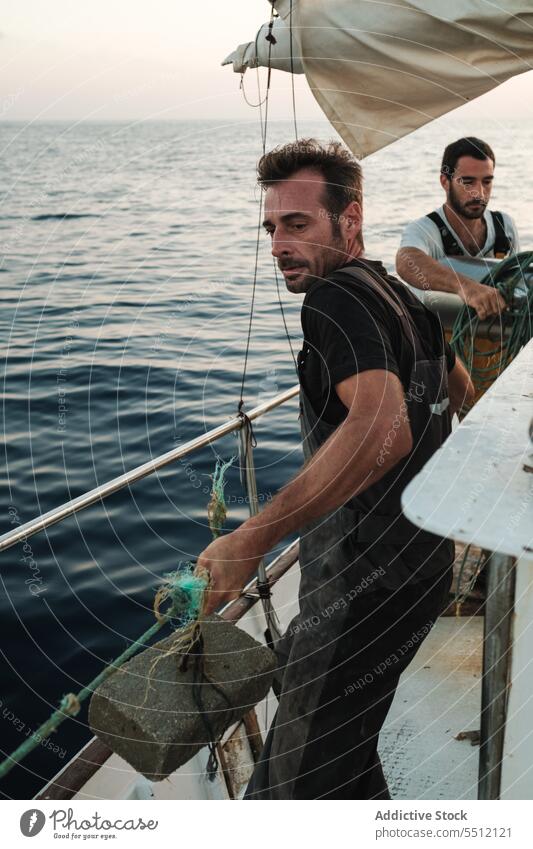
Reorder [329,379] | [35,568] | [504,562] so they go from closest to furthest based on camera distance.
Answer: [504,562]
[329,379]
[35,568]

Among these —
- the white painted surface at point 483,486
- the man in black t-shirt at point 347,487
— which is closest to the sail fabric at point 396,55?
the man in black t-shirt at point 347,487

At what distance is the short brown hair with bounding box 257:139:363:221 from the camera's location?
202cm

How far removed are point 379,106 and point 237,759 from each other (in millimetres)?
2918

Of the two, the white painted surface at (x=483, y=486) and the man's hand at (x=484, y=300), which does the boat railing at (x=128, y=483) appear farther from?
the white painted surface at (x=483, y=486)

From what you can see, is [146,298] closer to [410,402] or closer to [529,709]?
[410,402]

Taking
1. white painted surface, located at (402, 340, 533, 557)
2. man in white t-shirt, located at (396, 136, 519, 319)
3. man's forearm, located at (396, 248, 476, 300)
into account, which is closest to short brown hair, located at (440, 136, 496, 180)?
man in white t-shirt, located at (396, 136, 519, 319)

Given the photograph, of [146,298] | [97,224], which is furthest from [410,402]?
[97,224]

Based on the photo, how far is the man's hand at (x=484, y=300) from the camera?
3139 mm

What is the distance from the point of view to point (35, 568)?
16.1 feet

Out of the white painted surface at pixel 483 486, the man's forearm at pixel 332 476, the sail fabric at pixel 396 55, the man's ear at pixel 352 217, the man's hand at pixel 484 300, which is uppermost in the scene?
the sail fabric at pixel 396 55

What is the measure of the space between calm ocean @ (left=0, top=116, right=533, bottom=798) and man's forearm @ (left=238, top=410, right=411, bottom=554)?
5.36 ft

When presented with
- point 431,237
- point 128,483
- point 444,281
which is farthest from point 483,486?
point 431,237

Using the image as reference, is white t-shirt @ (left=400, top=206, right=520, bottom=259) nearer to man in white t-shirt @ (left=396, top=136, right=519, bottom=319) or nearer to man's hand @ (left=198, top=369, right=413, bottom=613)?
man in white t-shirt @ (left=396, top=136, right=519, bottom=319)

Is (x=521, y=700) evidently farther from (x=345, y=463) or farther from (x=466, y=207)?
(x=466, y=207)
